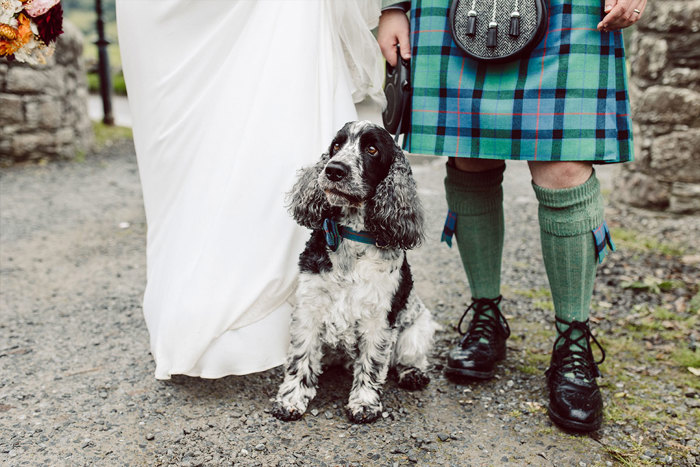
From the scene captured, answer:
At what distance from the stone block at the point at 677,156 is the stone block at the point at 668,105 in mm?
105

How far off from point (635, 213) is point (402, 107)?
302 centimetres

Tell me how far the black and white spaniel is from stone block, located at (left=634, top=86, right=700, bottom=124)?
3.02m

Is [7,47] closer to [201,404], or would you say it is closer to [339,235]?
[339,235]

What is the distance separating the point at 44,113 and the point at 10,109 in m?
0.32

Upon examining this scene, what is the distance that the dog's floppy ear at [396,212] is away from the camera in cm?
206

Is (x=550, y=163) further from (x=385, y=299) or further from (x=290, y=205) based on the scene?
(x=290, y=205)

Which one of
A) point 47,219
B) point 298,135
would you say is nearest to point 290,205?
point 298,135

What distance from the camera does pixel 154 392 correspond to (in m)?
2.35

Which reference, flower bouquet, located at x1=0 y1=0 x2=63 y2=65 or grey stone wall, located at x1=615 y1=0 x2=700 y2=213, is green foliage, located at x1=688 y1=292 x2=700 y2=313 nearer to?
grey stone wall, located at x1=615 y1=0 x2=700 y2=213

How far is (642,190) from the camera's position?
4.60 m

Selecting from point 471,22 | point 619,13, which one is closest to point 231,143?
point 471,22

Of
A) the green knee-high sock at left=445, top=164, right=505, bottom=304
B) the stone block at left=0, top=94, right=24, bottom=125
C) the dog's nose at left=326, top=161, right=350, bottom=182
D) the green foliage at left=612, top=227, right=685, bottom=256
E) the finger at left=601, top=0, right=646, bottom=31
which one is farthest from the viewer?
the stone block at left=0, top=94, right=24, bottom=125

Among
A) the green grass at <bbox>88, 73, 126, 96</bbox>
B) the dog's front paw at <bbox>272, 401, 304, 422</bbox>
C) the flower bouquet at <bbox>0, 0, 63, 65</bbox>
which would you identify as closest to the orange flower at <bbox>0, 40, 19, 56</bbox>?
the flower bouquet at <bbox>0, 0, 63, 65</bbox>

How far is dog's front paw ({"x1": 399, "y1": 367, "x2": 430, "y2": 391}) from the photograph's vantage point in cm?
242
